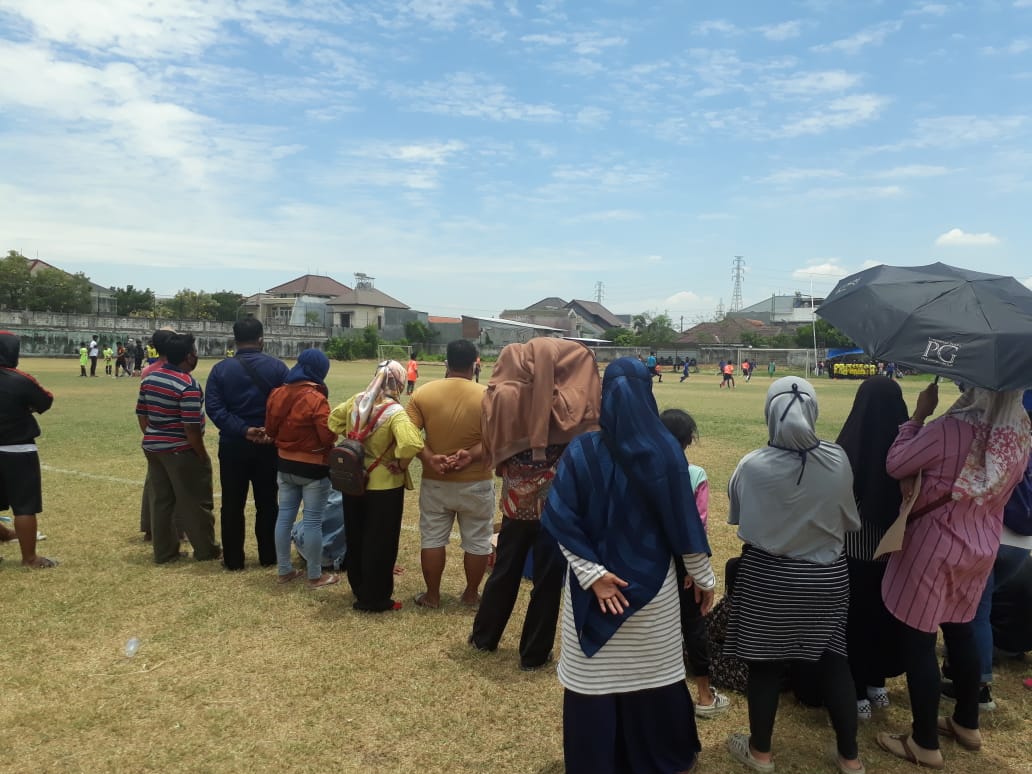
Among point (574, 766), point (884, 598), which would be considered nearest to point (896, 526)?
point (884, 598)

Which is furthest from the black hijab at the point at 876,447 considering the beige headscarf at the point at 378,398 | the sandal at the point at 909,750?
the beige headscarf at the point at 378,398

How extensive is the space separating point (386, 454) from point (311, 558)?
3.79 ft

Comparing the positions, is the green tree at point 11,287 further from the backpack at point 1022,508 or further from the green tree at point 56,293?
the backpack at point 1022,508

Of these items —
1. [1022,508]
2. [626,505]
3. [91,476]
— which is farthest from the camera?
[91,476]

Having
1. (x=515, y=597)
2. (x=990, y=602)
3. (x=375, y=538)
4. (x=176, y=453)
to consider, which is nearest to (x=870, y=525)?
(x=990, y=602)

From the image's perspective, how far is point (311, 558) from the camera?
5156 millimetres

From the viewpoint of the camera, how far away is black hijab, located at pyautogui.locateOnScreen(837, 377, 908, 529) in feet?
10.7

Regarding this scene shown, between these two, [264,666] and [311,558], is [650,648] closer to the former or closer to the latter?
[264,666]

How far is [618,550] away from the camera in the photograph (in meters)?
2.71

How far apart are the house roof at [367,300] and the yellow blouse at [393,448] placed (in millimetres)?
76478

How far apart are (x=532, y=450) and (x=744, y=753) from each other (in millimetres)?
1814

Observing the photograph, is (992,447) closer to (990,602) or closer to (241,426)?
(990,602)

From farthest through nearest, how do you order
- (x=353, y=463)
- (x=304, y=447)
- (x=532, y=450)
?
1. (x=304, y=447)
2. (x=353, y=463)
3. (x=532, y=450)

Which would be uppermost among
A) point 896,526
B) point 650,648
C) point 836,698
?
point 896,526
